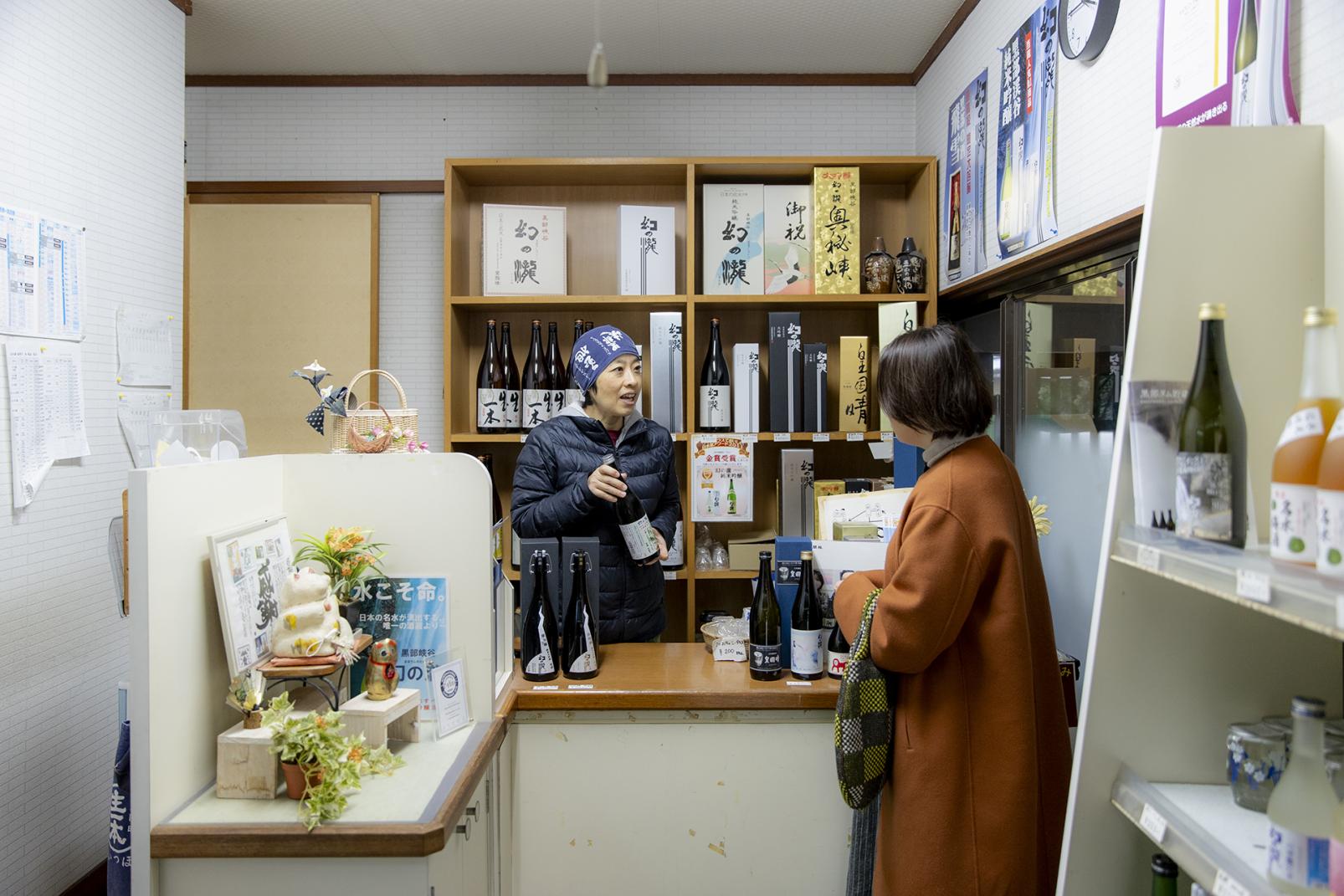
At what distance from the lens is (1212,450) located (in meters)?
1.00

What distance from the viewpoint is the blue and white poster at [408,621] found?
1.82 metres

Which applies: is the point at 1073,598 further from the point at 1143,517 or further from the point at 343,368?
the point at 343,368

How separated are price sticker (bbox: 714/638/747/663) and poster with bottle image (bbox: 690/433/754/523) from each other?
1.12m

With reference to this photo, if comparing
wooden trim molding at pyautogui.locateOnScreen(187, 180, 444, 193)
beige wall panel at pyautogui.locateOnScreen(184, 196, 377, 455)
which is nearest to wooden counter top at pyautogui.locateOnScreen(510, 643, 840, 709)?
beige wall panel at pyautogui.locateOnScreen(184, 196, 377, 455)

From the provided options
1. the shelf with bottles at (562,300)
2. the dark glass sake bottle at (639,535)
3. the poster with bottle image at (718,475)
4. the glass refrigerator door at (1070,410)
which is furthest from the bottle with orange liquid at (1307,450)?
the shelf with bottles at (562,300)

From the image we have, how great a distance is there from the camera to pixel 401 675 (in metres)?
1.82

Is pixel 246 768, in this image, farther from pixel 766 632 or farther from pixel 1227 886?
pixel 1227 886

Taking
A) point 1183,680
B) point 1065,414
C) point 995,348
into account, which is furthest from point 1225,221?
point 995,348

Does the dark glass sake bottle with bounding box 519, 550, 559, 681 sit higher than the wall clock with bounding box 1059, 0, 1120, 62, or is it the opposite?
the wall clock with bounding box 1059, 0, 1120, 62

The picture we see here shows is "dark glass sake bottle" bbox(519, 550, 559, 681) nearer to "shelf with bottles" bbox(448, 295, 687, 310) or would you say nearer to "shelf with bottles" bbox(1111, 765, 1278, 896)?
"shelf with bottles" bbox(1111, 765, 1278, 896)

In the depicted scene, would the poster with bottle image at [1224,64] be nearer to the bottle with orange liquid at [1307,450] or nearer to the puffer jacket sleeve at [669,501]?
the bottle with orange liquid at [1307,450]

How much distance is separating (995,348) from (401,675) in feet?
7.15

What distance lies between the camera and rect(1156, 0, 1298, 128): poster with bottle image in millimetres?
1505

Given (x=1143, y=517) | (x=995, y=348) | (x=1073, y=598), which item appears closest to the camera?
(x=1143, y=517)
